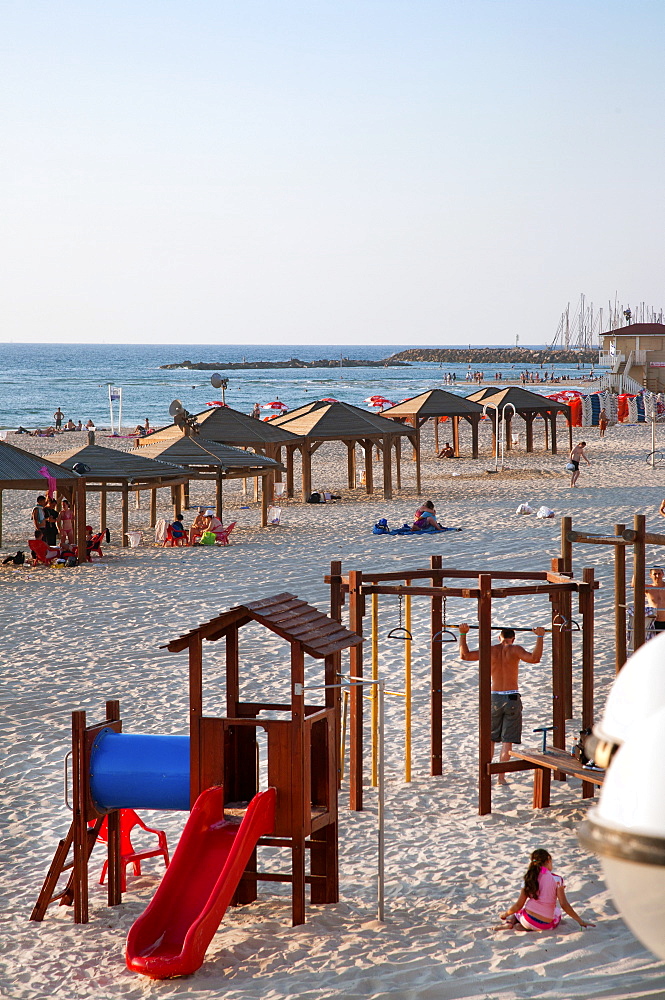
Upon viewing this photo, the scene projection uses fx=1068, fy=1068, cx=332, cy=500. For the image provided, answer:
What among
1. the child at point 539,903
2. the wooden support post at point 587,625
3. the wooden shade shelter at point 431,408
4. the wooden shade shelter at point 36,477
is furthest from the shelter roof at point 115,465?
the child at point 539,903

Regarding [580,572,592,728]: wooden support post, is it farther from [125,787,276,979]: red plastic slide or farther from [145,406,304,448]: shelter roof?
[145,406,304,448]: shelter roof

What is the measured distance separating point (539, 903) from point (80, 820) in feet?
8.13

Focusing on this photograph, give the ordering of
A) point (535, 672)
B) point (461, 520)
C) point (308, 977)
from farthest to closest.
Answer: point (461, 520) → point (535, 672) → point (308, 977)

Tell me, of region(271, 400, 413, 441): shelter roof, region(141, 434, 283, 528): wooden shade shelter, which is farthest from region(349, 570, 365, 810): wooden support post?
region(271, 400, 413, 441): shelter roof

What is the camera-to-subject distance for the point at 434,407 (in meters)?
29.0

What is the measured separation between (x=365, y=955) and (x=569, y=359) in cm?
15146

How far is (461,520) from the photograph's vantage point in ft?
65.3

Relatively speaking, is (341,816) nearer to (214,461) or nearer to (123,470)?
(123,470)

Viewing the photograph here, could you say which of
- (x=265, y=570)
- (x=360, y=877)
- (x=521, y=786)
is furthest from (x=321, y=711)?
(x=265, y=570)

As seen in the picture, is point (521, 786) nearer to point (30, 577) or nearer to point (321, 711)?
point (321, 711)

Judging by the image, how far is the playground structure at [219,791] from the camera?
5540 mm

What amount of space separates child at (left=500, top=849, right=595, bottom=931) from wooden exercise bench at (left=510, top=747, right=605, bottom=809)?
3.67 ft

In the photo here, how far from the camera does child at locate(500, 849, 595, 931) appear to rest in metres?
5.44

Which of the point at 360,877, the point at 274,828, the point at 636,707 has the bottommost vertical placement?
the point at 360,877
